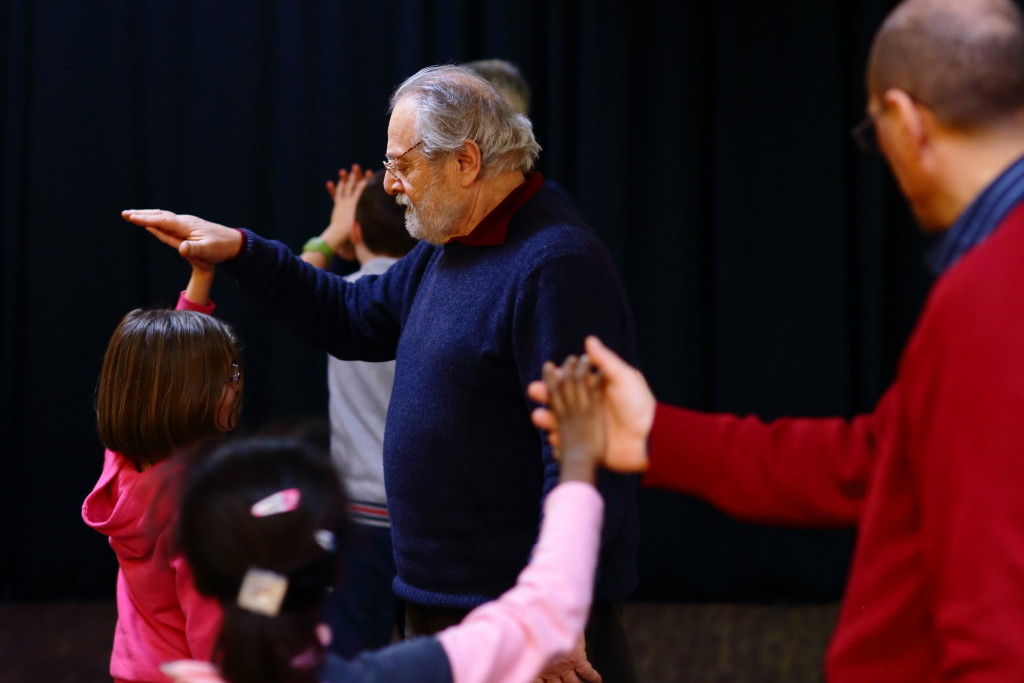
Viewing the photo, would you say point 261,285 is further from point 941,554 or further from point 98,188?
point 98,188

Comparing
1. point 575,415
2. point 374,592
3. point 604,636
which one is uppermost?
point 575,415

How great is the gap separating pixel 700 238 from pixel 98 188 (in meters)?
2.36

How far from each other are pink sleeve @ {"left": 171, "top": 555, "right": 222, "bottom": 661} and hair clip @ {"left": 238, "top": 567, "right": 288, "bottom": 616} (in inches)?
21.8

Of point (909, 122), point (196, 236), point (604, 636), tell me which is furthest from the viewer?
point (196, 236)

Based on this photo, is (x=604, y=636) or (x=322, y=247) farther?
(x=322, y=247)

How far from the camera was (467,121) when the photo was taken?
2100 mm

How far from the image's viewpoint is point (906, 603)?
120cm

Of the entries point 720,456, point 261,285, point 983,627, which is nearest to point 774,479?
point 720,456

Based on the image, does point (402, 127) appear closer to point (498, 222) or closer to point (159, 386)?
point (498, 222)

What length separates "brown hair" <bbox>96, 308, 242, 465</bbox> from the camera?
194cm

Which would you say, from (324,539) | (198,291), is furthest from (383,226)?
(324,539)

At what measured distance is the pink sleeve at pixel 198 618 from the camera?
69.2 inches

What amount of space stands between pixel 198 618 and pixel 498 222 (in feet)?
2.75

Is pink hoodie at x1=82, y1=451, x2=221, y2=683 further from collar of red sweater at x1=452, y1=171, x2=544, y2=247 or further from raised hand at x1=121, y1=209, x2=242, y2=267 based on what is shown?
collar of red sweater at x1=452, y1=171, x2=544, y2=247
